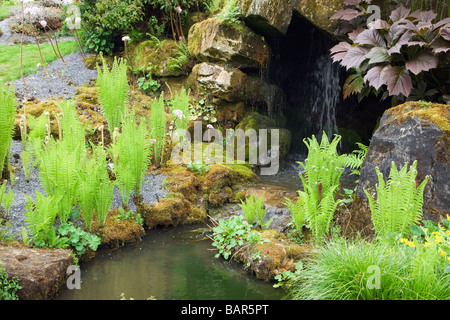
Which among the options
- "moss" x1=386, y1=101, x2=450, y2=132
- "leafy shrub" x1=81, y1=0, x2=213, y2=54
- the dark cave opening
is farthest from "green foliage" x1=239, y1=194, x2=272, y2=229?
"leafy shrub" x1=81, y1=0, x2=213, y2=54

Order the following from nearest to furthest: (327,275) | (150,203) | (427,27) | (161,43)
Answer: (327,275) < (427,27) < (150,203) < (161,43)

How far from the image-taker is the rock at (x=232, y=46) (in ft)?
23.7

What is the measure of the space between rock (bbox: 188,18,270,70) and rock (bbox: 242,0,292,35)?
32cm

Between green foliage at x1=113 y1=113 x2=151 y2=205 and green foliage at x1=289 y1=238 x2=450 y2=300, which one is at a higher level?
green foliage at x1=113 y1=113 x2=151 y2=205

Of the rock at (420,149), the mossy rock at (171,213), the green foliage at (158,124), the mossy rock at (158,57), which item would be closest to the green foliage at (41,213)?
the mossy rock at (171,213)

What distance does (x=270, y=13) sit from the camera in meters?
6.77

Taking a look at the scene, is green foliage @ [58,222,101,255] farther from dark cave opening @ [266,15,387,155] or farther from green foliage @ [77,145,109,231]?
dark cave opening @ [266,15,387,155]

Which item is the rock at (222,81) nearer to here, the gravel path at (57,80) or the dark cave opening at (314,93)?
the dark cave opening at (314,93)

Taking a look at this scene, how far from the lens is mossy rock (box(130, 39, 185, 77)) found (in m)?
8.60

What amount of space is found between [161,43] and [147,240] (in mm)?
5536

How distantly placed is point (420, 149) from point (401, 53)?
1.77 m

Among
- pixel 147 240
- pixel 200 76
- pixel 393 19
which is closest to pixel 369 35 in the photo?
pixel 393 19

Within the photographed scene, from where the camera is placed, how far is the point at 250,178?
643 cm

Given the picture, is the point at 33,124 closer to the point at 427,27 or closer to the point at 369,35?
the point at 369,35
